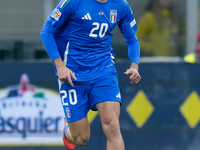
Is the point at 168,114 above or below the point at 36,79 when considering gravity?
below

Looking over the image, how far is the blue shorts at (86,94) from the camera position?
3.60 meters

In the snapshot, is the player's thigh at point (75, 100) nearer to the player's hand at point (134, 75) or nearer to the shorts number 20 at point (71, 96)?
the shorts number 20 at point (71, 96)

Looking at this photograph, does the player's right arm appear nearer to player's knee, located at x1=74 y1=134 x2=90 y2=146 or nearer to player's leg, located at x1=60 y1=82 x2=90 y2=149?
player's leg, located at x1=60 y1=82 x2=90 y2=149

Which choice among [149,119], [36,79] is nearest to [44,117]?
[36,79]

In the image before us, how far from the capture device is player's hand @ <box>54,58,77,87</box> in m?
3.39

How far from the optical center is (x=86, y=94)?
3.72 meters

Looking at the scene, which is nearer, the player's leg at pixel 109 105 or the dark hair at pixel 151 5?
the player's leg at pixel 109 105

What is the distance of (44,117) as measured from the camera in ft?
16.9

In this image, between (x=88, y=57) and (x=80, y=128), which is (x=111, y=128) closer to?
(x=80, y=128)

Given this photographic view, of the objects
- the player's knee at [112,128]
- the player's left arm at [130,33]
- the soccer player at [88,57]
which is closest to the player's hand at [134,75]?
the soccer player at [88,57]

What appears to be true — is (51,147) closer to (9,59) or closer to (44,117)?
(44,117)

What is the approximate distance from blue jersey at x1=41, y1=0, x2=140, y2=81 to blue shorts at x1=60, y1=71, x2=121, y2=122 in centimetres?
7

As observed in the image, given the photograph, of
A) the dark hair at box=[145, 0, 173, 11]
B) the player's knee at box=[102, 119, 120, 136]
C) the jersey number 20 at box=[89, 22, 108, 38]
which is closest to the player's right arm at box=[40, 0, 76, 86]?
the jersey number 20 at box=[89, 22, 108, 38]

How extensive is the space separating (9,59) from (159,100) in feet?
6.48
